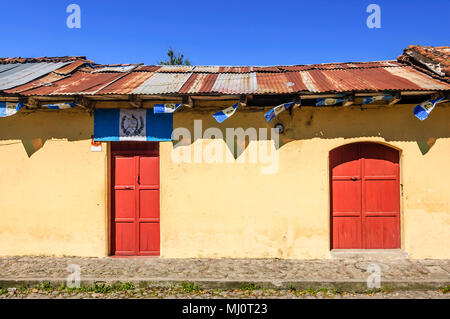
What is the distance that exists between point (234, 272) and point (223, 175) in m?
1.87

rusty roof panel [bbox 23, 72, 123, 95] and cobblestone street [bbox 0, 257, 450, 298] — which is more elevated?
rusty roof panel [bbox 23, 72, 123, 95]

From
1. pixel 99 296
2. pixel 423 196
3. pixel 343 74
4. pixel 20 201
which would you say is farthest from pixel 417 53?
pixel 20 201

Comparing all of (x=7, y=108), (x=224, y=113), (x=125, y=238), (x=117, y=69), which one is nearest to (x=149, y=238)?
(x=125, y=238)

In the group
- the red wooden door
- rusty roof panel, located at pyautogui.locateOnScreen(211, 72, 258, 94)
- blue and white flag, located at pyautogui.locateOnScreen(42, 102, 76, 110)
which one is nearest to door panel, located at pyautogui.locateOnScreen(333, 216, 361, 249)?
the red wooden door

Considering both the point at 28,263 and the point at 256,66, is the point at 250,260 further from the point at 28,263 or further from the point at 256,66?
the point at 256,66

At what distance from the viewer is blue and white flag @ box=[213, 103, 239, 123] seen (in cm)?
529

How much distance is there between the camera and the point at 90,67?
7895mm

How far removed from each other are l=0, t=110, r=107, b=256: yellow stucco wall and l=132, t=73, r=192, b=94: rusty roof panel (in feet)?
4.48

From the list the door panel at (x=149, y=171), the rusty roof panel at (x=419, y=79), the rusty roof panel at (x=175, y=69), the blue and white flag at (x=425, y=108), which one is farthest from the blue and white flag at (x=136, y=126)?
the rusty roof panel at (x=419, y=79)

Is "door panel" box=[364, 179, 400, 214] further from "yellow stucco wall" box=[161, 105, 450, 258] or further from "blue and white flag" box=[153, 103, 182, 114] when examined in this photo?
"blue and white flag" box=[153, 103, 182, 114]

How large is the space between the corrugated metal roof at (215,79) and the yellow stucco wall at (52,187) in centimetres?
78

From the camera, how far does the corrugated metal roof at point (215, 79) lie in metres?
5.33

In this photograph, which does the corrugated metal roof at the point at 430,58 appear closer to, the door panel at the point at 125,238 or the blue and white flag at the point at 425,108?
the blue and white flag at the point at 425,108
